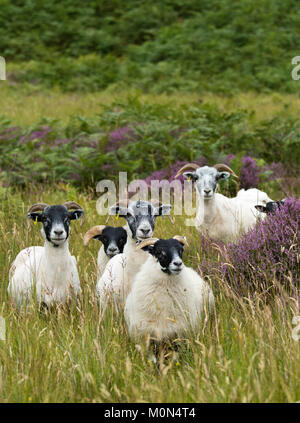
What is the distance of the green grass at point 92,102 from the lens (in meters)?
15.6

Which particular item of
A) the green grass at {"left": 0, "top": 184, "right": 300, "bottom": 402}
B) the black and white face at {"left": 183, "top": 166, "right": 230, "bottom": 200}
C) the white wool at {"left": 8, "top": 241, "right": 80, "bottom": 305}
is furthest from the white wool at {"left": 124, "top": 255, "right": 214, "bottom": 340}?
the black and white face at {"left": 183, "top": 166, "right": 230, "bottom": 200}

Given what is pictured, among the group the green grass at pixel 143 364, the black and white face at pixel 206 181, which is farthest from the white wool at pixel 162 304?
the black and white face at pixel 206 181

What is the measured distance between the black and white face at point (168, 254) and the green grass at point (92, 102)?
10.1 metres

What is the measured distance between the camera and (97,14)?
98.6ft

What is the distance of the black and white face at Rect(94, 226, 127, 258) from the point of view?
609cm

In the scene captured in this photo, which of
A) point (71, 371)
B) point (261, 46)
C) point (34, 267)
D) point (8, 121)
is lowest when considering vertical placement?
point (71, 371)

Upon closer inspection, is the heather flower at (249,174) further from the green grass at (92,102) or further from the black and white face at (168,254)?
the black and white face at (168,254)

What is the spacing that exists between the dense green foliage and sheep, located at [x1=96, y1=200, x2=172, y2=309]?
14953 millimetres

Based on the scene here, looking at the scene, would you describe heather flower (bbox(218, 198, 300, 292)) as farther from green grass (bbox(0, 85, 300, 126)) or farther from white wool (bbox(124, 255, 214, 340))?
green grass (bbox(0, 85, 300, 126))

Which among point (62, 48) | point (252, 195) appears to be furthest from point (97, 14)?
point (252, 195)

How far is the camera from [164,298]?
15.1 ft

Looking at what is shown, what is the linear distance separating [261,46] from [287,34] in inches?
73.6
